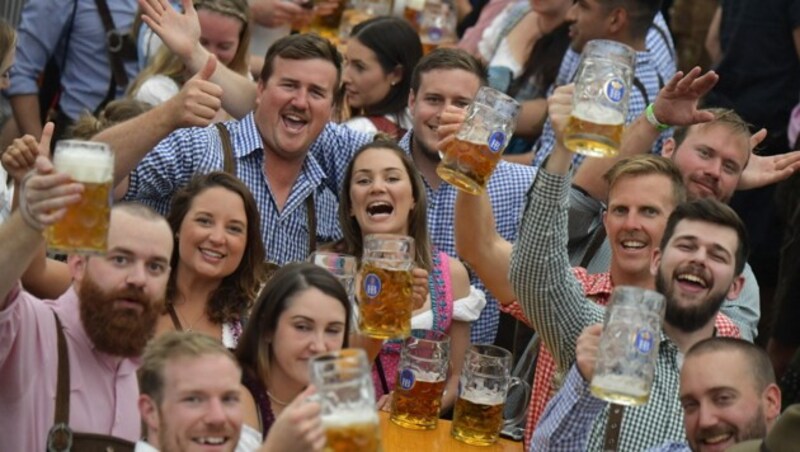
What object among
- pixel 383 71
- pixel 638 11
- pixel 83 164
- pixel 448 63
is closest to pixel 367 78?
pixel 383 71

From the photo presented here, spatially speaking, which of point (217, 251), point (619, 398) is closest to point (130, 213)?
point (217, 251)

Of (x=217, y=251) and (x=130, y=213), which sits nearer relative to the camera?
(x=130, y=213)

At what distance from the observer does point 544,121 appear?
6.98 metres

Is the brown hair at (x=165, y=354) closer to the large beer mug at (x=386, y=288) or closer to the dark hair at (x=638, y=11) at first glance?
the large beer mug at (x=386, y=288)

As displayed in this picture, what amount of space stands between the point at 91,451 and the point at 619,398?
115cm

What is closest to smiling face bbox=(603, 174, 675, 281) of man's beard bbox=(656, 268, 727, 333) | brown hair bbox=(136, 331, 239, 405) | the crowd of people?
the crowd of people

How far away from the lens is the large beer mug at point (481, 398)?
183 inches

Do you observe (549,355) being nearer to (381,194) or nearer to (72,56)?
(381,194)

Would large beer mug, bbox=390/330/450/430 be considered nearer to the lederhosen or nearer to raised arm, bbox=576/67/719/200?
raised arm, bbox=576/67/719/200

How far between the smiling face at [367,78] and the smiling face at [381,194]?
138 centimetres

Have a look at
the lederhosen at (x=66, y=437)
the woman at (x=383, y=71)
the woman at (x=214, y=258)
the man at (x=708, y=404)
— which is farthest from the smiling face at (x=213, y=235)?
the woman at (x=383, y=71)

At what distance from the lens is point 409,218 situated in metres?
5.32

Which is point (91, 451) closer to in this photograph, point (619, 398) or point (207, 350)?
point (207, 350)

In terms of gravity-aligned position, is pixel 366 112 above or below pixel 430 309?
above
